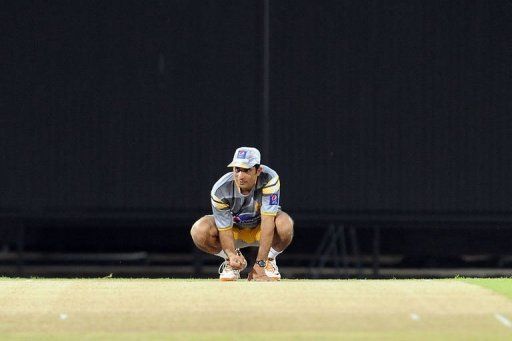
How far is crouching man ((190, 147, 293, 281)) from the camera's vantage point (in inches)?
415

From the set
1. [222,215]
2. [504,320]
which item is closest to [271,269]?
[222,215]

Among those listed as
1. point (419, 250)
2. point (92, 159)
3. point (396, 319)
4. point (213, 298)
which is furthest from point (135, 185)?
point (396, 319)

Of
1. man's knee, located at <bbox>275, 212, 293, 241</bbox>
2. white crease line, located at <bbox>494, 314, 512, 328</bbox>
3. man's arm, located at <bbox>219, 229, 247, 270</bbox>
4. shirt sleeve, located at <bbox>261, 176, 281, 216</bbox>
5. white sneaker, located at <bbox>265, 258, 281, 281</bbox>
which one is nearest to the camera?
white crease line, located at <bbox>494, 314, 512, 328</bbox>

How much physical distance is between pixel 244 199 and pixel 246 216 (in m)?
0.30

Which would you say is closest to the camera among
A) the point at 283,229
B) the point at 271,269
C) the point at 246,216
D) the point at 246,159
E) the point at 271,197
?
the point at 246,159

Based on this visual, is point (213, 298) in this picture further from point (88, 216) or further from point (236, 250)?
point (88, 216)

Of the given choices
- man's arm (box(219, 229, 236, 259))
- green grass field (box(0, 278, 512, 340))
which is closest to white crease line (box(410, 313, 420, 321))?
green grass field (box(0, 278, 512, 340))

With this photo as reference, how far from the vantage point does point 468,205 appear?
14812 millimetres

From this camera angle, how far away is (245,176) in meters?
10.5

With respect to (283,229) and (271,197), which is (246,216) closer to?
(283,229)

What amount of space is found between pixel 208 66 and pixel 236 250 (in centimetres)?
420

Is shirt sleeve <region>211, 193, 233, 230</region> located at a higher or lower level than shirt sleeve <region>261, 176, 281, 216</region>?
lower

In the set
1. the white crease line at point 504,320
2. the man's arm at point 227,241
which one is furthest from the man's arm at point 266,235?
the white crease line at point 504,320

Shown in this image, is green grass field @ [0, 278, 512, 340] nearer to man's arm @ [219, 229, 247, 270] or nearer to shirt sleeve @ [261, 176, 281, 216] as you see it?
man's arm @ [219, 229, 247, 270]
